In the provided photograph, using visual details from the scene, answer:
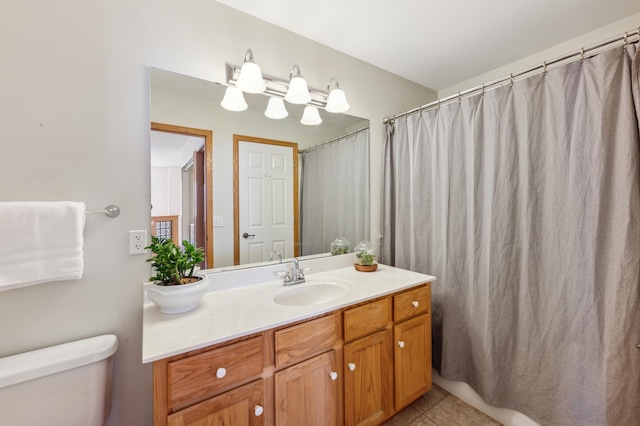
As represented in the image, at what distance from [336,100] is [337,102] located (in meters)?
0.01

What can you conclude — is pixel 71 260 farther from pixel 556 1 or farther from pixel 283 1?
pixel 556 1

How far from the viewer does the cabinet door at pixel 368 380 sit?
1282 mm

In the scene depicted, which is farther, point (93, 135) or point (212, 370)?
point (93, 135)

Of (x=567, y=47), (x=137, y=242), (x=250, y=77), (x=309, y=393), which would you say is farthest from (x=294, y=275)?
(x=567, y=47)

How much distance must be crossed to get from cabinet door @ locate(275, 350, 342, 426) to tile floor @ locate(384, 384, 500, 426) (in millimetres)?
600

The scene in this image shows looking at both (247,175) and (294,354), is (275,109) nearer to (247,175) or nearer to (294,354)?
(247,175)

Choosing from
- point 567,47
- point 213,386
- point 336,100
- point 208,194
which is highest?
point 567,47

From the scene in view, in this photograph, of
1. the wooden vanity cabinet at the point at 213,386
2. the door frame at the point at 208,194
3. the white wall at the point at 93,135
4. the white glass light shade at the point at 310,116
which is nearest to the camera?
the wooden vanity cabinet at the point at 213,386

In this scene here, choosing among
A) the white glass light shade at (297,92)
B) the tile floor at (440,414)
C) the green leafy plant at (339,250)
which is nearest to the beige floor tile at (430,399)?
the tile floor at (440,414)

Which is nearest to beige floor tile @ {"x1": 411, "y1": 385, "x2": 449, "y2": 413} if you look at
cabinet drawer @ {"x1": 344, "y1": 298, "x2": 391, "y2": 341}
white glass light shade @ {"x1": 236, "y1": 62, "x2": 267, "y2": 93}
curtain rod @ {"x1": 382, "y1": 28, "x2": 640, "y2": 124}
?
cabinet drawer @ {"x1": 344, "y1": 298, "x2": 391, "y2": 341}

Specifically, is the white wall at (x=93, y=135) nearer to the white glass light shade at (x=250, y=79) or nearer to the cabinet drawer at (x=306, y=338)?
the white glass light shade at (x=250, y=79)

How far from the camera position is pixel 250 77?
1428 millimetres

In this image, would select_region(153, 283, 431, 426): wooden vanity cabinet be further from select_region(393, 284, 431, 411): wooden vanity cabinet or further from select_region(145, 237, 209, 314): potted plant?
select_region(145, 237, 209, 314): potted plant

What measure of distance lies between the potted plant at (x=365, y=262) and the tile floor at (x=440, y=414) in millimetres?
907
